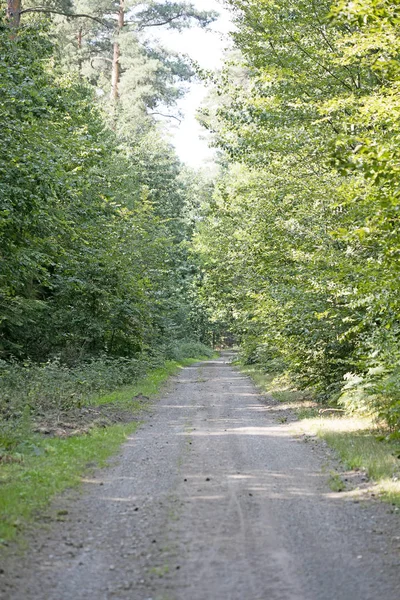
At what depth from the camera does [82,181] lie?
60.5 ft

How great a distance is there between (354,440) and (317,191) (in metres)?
6.93

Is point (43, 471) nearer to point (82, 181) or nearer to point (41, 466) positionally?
point (41, 466)

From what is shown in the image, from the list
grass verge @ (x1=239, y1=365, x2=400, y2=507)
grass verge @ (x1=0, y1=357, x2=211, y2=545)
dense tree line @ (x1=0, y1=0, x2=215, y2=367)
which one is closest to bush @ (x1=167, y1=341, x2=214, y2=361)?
dense tree line @ (x1=0, y1=0, x2=215, y2=367)

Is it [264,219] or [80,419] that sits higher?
[264,219]

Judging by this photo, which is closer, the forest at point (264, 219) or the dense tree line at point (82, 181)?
the forest at point (264, 219)

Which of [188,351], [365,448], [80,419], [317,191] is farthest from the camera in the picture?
[188,351]

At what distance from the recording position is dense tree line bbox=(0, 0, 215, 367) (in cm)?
1505

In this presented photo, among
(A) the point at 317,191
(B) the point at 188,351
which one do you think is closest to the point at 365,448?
(A) the point at 317,191

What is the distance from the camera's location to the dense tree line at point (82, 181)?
1505cm

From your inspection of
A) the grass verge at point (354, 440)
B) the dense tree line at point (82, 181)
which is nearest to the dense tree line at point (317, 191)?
the grass verge at point (354, 440)

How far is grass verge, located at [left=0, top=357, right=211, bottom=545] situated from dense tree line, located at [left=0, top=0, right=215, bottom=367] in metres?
4.61

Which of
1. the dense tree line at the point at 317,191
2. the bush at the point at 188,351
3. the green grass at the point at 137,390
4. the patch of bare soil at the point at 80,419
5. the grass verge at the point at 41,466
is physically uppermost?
the dense tree line at the point at 317,191

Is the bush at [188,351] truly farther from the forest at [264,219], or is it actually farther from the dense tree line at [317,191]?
the dense tree line at [317,191]

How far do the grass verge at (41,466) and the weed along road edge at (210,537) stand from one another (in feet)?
0.92
